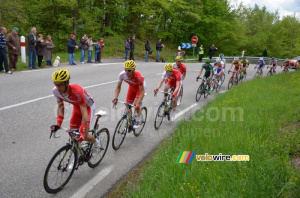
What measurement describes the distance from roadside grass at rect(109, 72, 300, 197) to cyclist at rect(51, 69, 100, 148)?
1.14 m

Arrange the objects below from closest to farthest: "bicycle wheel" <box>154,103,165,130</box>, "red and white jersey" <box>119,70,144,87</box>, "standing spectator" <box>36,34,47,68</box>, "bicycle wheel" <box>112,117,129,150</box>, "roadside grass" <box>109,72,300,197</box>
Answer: "roadside grass" <box>109,72,300,197</box>
"bicycle wheel" <box>112,117,129,150</box>
"red and white jersey" <box>119,70,144,87</box>
"bicycle wheel" <box>154,103,165,130</box>
"standing spectator" <box>36,34,47,68</box>

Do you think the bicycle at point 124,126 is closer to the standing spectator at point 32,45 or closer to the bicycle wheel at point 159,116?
the bicycle wheel at point 159,116

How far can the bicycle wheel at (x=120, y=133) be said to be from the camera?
16.9ft

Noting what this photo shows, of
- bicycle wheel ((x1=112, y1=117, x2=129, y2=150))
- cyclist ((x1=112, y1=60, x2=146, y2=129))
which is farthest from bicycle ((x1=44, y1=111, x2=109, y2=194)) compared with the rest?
cyclist ((x1=112, y1=60, x2=146, y2=129))

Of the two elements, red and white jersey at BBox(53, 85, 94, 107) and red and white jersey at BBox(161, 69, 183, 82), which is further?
red and white jersey at BBox(161, 69, 183, 82)

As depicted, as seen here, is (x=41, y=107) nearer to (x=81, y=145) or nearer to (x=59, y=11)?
(x=81, y=145)

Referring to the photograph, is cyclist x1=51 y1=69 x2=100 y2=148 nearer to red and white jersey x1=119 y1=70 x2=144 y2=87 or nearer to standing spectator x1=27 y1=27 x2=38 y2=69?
red and white jersey x1=119 y1=70 x2=144 y2=87

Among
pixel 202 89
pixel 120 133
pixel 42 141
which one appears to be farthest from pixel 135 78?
pixel 202 89

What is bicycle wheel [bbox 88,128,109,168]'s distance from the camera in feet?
14.3

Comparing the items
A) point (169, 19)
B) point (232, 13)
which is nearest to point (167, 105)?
point (169, 19)

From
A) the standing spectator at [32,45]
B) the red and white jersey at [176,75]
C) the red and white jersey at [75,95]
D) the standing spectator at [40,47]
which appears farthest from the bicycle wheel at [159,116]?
the standing spectator at [40,47]

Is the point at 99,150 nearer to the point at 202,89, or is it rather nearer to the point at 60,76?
the point at 60,76

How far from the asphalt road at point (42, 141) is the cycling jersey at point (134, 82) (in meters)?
0.98

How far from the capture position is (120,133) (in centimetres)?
536
